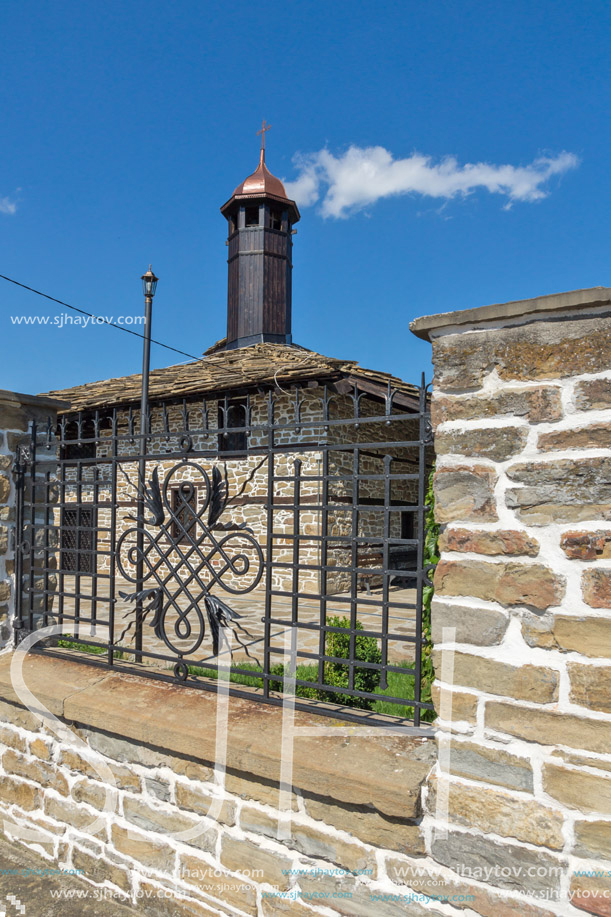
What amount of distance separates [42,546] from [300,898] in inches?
87.6

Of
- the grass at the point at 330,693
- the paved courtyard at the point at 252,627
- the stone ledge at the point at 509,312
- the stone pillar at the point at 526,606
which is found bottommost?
the paved courtyard at the point at 252,627

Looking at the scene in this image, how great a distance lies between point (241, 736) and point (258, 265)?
1201cm

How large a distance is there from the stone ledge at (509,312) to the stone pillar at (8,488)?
Result: 7.75 ft

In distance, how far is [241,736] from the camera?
7.32ft

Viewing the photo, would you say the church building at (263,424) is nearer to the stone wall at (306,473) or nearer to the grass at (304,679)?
the stone wall at (306,473)

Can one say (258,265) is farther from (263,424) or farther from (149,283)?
(263,424)

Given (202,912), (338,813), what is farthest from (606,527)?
(202,912)

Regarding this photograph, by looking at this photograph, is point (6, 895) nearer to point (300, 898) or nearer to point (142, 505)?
point (300, 898)

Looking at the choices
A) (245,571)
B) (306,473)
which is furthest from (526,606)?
(306,473)

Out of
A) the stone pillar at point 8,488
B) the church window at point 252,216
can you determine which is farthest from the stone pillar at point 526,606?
the church window at point 252,216

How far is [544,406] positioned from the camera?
71.6 inches

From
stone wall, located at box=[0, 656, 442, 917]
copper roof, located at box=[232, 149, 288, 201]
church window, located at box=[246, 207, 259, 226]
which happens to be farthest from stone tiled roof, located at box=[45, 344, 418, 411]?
stone wall, located at box=[0, 656, 442, 917]

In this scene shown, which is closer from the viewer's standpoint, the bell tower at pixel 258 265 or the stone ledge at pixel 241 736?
the stone ledge at pixel 241 736

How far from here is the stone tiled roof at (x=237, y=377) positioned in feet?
27.0
